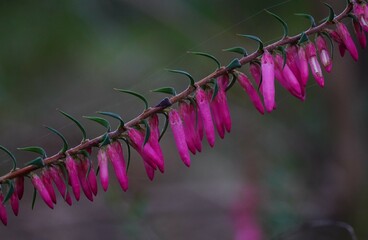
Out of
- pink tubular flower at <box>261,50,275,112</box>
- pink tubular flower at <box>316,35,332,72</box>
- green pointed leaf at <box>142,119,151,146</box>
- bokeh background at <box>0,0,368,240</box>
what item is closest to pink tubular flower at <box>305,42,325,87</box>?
pink tubular flower at <box>316,35,332,72</box>

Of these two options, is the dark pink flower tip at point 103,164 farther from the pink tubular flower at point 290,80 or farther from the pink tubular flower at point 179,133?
the pink tubular flower at point 290,80

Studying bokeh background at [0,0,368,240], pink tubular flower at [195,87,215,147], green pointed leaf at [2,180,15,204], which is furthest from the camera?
bokeh background at [0,0,368,240]

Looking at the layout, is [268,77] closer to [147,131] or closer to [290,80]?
[290,80]

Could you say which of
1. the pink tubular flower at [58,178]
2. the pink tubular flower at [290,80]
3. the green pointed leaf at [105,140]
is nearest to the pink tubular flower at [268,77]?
the pink tubular flower at [290,80]

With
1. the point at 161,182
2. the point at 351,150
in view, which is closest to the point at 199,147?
the point at 351,150

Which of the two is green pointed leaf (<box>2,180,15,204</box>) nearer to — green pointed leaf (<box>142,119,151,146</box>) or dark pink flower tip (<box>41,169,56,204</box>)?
dark pink flower tip (<box>41,169,56,204</box>)

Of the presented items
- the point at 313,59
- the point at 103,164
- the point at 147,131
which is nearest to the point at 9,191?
the point at 103,164
